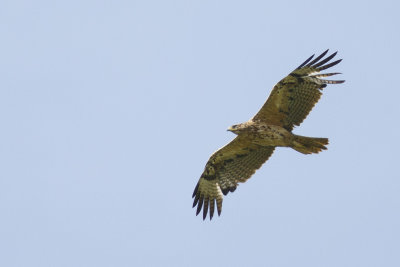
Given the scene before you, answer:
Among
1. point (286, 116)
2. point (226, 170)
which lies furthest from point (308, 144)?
point (226, 170)

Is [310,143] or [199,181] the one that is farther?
[199,181]

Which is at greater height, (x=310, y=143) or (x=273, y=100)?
(x=273, y=100)

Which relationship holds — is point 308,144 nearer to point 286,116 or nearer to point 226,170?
point 286,116

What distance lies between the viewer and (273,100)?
1609cm

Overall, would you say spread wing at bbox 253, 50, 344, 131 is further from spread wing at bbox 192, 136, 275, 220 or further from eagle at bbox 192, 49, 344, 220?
spread wing at bbox 192, 136, 275, 220

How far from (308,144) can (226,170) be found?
Answer: 2531 mm

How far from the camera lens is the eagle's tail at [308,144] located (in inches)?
615

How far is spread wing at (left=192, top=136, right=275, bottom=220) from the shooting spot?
17.1 meters

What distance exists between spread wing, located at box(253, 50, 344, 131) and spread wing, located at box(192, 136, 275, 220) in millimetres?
1057

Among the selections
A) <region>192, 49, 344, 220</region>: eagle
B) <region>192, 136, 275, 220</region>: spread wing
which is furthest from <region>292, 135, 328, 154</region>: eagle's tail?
<region>192, 136, 275, 220</region>: spread wing

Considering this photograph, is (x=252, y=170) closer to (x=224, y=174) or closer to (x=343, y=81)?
(x=224, y=174)

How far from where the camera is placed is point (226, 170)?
17.6 metres

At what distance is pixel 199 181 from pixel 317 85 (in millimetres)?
3789

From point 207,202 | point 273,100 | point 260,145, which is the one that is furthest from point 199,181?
point 273,100
